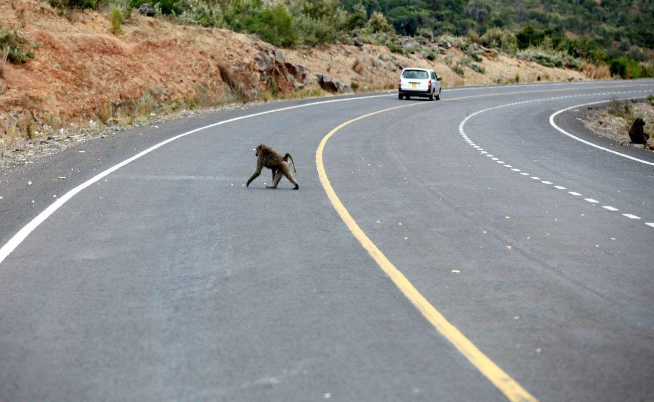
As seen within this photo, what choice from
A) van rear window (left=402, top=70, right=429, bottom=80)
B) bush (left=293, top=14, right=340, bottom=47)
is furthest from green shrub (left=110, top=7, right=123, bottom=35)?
bush (left=293, top=14, right=340, bottom=47)

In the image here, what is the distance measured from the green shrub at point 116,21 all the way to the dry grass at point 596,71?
185 feet

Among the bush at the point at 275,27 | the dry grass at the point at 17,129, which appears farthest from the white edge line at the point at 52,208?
the bush at the point at 275,27

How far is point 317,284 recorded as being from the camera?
25.4 ft

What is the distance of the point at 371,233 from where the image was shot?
10.3m

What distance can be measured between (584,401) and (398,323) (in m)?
1.81

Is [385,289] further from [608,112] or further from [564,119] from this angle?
[608,112]

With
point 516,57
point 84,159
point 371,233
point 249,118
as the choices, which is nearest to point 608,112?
point 249,118

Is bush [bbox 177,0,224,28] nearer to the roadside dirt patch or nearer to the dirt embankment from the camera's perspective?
the dirt embankment

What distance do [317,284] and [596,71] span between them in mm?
81433

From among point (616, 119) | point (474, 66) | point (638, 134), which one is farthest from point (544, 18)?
point (638, 134)

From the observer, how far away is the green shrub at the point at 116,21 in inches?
1467

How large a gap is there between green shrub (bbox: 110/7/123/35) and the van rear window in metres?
14.7

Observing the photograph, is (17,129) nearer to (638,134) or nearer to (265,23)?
(638,134)

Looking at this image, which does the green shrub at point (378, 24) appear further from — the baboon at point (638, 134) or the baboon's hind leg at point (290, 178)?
the baboon's hind leg at point (290, 178)
